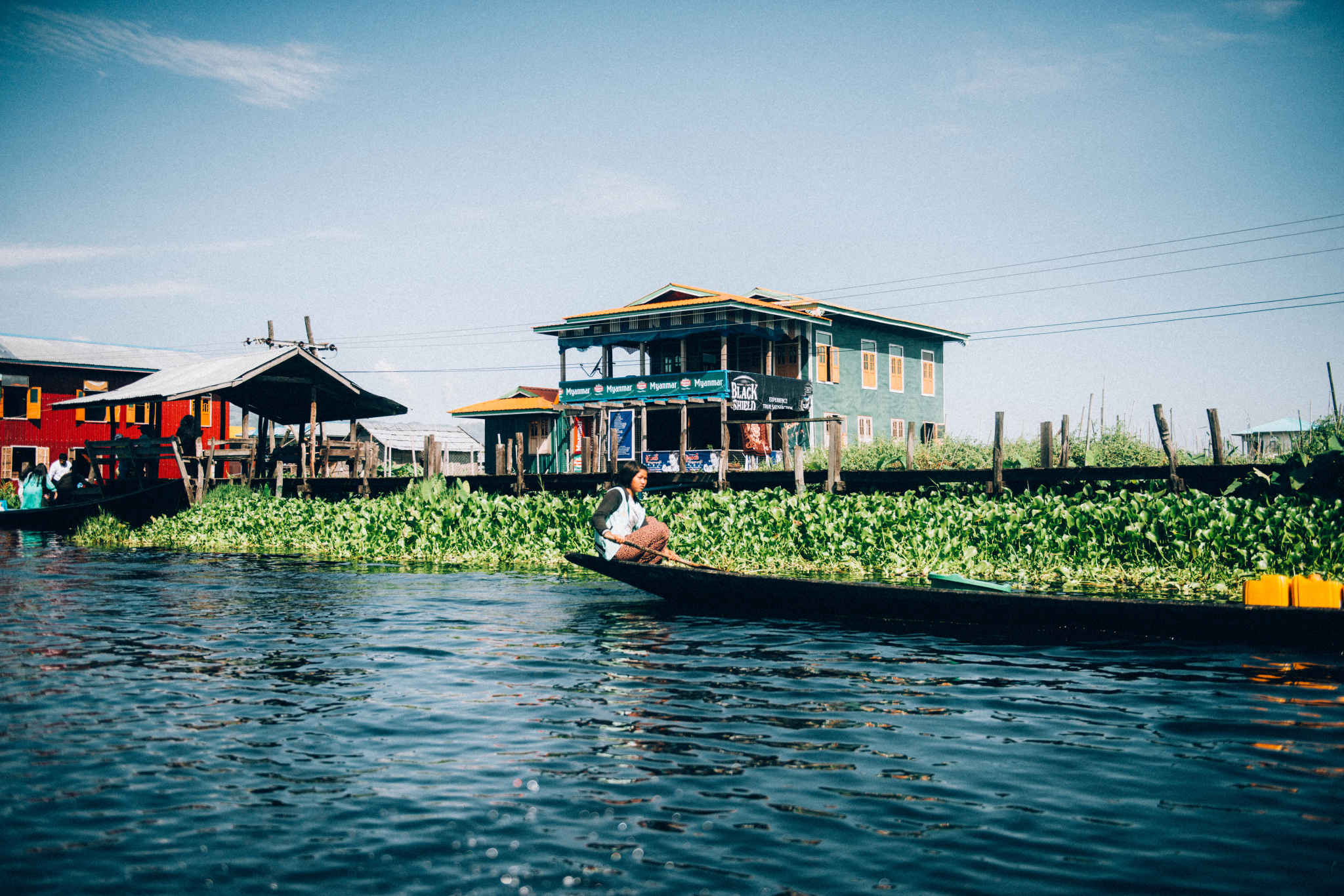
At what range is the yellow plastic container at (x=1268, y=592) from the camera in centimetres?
890

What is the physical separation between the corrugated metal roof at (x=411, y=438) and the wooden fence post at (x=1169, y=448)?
44.3m

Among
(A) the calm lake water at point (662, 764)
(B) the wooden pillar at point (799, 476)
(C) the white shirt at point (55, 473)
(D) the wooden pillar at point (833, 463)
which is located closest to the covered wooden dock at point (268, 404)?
(C) the white shirt at point (55, 473)

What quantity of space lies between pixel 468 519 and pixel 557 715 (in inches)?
524

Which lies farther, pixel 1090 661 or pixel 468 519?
pixel 468 519

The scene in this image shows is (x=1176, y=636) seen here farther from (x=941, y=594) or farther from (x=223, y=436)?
(x=223, y=436)

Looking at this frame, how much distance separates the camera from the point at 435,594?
13578mm

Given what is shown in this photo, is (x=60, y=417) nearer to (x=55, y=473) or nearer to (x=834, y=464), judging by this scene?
(x=55, y=473)

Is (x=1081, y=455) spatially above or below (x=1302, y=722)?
above

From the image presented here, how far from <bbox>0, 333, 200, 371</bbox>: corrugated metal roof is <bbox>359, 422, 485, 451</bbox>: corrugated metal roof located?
13824 millimetres

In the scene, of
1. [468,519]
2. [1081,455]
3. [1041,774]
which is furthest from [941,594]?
[1081,455]

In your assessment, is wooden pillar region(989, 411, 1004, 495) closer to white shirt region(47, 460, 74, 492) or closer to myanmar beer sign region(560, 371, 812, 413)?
myanmar beer sign region(560, 371, 812, 413)

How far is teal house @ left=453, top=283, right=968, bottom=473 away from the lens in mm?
29922

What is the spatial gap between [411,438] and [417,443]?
69 centimetres

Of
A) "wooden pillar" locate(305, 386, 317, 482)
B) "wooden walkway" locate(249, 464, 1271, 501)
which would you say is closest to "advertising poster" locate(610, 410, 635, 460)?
"wooden pillar" locate(305, 386, 317, 482)
